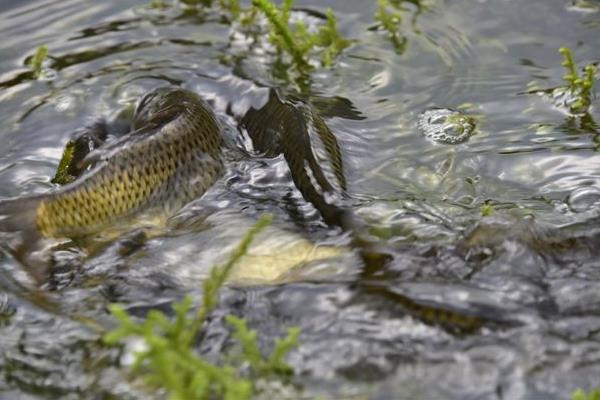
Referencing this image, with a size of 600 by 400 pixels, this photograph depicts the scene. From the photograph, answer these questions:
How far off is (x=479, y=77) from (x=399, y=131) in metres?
0.80

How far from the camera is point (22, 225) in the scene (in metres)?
3.81

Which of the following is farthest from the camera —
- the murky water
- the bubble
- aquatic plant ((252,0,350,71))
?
aquatic plant ((252,0,350,71))

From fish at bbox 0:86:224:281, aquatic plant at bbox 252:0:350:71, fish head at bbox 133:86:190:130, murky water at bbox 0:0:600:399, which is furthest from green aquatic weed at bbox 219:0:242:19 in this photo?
fish at bbox 0:86:224:281

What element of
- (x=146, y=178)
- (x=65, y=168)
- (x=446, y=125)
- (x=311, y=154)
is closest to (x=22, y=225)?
(x=65, y=168)

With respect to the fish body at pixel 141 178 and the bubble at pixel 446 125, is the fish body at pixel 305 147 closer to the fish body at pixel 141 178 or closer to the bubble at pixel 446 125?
the fish body at pixel 141 178

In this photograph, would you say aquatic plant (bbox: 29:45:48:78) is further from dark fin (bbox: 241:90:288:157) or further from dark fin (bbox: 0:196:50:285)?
dark fin (bbox: 0:196:50:285)

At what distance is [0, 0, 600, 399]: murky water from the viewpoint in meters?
2.99

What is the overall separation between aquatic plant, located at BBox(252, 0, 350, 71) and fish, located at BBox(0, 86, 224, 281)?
82 cm

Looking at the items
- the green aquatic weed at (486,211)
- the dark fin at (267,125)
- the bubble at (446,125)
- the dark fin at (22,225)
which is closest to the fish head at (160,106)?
the dark fin at (267,125)

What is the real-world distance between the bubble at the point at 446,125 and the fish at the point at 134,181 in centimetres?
114

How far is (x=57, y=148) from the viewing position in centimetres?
477

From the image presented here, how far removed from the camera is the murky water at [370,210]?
2986 millimetres

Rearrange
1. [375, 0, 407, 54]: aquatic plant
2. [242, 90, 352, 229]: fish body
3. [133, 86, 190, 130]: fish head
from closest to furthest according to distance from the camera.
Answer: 1. [242, 90, 352, 229]: fish body
2. [133, 86, 190, 130]: fish head
3. [375, 0, 407, 54]: aquatic plant

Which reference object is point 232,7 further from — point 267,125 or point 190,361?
point 190,361
